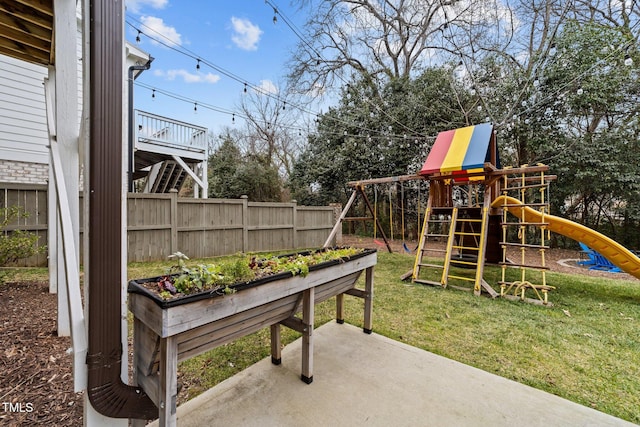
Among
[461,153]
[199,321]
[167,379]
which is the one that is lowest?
[167,379]

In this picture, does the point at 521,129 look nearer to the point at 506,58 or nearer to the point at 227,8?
the point at 506,58

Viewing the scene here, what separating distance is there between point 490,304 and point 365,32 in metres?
10.7

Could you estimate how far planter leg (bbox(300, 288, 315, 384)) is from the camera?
1870 millimetres

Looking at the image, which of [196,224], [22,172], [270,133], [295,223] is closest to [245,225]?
[196,224]

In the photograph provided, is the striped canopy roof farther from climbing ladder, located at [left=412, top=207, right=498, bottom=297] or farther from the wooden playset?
climbing ladder, located at [left=412, top=207, right=498, bottom=297]

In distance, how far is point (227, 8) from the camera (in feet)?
22.4

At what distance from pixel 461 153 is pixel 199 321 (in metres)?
4.50

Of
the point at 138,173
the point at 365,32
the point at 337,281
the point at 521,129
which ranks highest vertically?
the point at 365,32

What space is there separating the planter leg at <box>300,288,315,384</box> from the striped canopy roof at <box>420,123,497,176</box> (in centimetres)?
331

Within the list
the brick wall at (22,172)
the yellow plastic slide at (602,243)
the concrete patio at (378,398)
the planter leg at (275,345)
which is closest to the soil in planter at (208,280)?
the planter leg at (275,345)

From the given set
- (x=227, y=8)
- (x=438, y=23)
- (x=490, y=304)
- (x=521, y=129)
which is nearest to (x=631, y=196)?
(x=521, y=129)

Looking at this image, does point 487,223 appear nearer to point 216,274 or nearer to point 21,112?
point 216,274

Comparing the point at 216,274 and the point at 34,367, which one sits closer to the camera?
the point at 216,274

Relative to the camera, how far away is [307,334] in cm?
188
